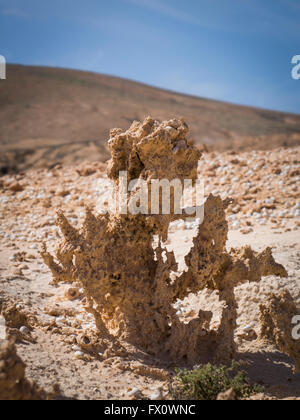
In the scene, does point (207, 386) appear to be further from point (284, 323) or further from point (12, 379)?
point (12, 379)

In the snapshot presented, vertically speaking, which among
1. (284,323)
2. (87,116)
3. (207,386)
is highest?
(87,116)

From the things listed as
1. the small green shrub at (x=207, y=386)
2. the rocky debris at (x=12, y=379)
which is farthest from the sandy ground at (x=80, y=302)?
the rocky debris at (x=12, y=379)

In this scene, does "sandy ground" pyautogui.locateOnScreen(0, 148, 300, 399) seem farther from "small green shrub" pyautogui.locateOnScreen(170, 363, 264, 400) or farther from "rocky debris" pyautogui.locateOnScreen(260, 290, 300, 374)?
"rocky debris" pyautogui.locateOnScreen(260, 290, 300, 374)

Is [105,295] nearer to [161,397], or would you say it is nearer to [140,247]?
[140,247]

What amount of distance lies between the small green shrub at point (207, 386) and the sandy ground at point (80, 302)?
0.15 meters

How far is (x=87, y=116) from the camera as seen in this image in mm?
30016

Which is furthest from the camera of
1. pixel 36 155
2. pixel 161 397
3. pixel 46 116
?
pixel 46 116

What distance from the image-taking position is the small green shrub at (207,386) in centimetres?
354

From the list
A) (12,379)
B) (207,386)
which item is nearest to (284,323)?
(207,386)

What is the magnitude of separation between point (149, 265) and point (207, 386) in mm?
1405

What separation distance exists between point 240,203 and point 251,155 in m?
3.06

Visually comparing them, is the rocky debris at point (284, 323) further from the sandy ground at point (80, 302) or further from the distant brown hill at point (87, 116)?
the distant brown hill at point (87, 116)

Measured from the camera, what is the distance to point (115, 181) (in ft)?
14.5

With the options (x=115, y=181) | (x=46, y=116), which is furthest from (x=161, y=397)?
(x=46, y=116)
